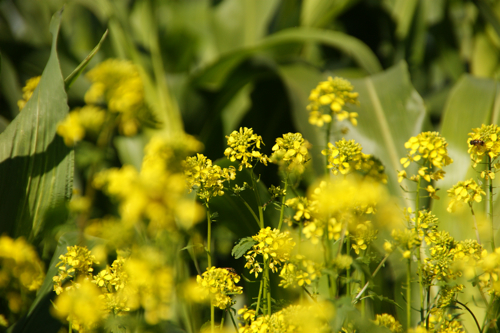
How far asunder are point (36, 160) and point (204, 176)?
0.26 meters

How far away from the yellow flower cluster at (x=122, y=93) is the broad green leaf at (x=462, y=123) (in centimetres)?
58

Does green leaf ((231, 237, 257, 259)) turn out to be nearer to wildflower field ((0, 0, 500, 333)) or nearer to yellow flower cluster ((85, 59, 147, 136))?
wildflower field ((0, 0, 500, 333))

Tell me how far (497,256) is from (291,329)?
0.60 ft

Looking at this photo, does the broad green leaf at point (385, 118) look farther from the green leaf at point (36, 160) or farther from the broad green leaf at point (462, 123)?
the green leaf at point (36, 160)

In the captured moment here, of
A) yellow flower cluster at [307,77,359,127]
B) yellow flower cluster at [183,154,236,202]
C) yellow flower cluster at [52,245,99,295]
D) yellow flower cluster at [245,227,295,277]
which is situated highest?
yellow flower cluster at [307,77,359,127]

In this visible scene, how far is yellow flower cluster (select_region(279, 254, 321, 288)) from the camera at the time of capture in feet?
1.06

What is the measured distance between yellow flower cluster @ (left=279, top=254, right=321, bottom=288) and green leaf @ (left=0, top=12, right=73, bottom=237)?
1.02ft

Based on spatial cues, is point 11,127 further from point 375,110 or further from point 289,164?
point 375,110

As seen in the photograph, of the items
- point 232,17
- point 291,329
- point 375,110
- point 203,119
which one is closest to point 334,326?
point 291,329

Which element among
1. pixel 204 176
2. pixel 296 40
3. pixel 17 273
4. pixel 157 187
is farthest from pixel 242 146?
pixel 296 40

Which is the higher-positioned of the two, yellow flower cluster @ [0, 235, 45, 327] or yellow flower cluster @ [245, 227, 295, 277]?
yellow flower cluster @ [245, 227, 295, 277]

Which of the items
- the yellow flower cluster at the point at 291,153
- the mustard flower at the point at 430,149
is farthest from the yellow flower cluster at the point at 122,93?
the mustard flower at the point at 430,149

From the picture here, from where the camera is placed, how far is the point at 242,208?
54 cm

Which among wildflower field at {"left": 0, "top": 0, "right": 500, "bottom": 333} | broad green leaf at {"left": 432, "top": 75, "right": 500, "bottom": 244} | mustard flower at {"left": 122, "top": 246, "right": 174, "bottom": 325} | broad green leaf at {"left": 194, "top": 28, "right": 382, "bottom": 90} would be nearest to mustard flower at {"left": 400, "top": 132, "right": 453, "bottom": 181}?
wildflower field at {"left": 0, "top": 0, "right": 500, "bottom": 333}
